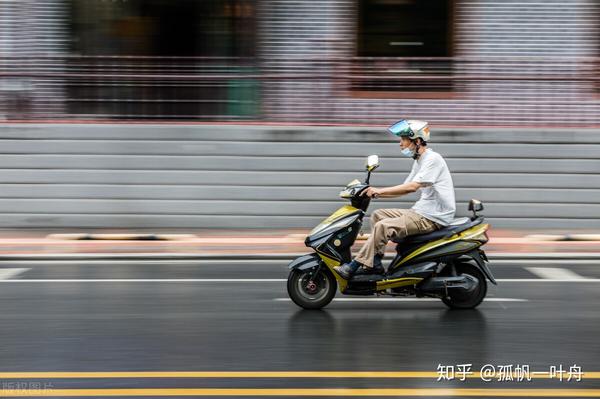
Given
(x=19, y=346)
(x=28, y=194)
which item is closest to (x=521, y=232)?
(x=28, y=194)

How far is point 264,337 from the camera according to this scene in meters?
7.08

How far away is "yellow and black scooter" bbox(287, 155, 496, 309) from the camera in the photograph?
26.3 feet

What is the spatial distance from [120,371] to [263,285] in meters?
3.65

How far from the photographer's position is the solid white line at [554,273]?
10172mm

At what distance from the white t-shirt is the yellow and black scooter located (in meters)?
0.15

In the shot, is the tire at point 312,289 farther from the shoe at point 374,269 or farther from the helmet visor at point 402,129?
the helmet visor at point 402,129

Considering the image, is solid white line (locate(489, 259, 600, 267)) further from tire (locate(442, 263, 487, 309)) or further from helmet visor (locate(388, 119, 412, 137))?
helmet visor (locate(388, 119, 412, 137))

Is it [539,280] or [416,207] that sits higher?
[416,207]

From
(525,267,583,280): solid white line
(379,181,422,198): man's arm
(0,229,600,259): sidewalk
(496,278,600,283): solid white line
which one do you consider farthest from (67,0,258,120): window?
(379,181,422,198): man's arm

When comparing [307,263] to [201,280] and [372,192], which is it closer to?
[372,192]

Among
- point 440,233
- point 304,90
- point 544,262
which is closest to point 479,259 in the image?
point 440,233

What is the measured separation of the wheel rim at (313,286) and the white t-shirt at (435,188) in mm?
1060

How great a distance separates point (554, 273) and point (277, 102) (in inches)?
216

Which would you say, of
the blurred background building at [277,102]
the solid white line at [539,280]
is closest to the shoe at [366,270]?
the solid white line at [539,280]
